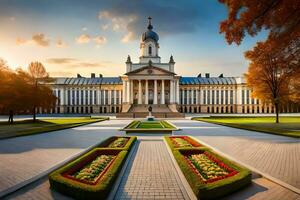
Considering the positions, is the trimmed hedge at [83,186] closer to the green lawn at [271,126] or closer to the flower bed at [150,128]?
the flower bed at [150,128]

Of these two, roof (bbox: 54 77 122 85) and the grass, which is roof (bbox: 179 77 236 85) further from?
the grass

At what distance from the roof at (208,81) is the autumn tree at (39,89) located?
213 feet

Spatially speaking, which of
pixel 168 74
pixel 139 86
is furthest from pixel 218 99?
pixel 139 86

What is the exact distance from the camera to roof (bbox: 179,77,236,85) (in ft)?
321

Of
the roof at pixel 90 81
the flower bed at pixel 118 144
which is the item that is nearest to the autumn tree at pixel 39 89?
the flower bed at pixel 118 144

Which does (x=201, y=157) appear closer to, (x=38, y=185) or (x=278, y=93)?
(x=38, y=185)

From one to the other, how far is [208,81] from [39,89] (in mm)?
75083

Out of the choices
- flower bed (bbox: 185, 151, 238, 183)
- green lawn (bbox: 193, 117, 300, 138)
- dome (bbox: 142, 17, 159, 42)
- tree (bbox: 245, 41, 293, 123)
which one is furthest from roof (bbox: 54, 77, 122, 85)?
flower bed (bbox: 185, 151, 238, 183)

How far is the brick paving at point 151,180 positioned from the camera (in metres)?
7.06

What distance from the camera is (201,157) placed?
11.2 metres

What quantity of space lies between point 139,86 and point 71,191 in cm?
7183

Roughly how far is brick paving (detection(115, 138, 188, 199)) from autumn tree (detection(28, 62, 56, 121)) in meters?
33.0

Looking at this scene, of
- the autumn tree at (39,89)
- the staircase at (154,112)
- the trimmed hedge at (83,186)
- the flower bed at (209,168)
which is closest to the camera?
the trimmed hedge at (83,186)

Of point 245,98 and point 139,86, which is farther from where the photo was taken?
point 245,98
